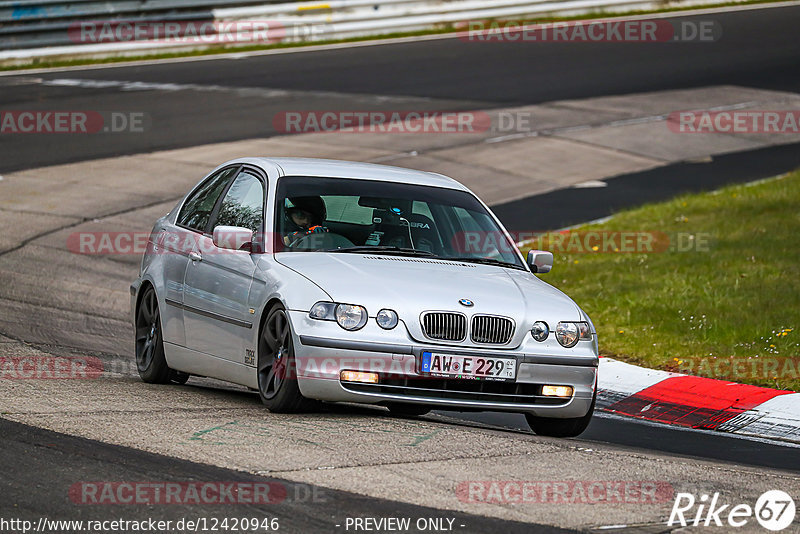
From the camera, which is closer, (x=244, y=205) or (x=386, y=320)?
(x=386, y=320)

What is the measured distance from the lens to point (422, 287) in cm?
755

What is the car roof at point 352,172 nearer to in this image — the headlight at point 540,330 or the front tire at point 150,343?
the front tire at point 150,343

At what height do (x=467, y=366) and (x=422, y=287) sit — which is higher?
(x=422, y=287)

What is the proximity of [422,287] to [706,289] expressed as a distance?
5.90 metres

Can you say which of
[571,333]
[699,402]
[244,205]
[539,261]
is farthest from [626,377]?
[244,205]

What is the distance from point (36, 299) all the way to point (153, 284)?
3.33 m

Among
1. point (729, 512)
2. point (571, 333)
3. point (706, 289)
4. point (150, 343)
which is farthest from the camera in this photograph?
point (706, 289)

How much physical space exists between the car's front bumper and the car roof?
1551mm

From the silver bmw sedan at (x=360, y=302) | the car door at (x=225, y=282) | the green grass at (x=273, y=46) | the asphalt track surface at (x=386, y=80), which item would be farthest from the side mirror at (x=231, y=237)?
the green grass at (x=273, y=46)

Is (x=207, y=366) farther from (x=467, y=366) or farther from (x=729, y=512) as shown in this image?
(x=729, y=512)

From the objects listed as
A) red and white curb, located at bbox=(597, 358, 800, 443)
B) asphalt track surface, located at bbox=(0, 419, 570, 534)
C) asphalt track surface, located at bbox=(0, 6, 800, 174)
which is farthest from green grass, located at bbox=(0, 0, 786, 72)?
asphalt track surface, located at bbox=(0, 419, 570, 534)

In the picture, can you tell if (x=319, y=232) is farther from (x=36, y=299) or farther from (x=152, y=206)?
(x=152, y=206)

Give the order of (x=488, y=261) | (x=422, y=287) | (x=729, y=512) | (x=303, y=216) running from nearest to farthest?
(x=729, y=512)
(x=422, y=287)
(x=303, y=216)
(x=488, y=261)

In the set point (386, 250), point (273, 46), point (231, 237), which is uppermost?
point (273, 46)
